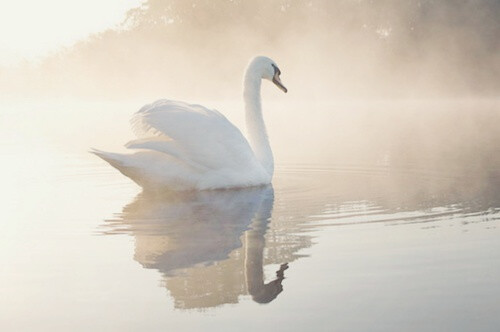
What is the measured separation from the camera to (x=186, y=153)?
28.3 feet

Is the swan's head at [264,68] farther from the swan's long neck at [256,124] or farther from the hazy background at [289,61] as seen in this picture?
the hazy background at [289,61]

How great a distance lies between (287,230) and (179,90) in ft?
152

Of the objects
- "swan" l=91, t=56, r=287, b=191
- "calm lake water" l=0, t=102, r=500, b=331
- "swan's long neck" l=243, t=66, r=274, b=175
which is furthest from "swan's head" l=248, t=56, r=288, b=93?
"swan" l=91, t=56, r=287, b=191

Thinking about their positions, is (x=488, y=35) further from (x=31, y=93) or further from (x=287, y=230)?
(x=287, y=230)

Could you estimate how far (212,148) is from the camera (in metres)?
8.62

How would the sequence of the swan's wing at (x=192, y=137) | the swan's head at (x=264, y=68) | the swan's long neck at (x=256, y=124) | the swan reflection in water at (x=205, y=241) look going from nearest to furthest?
the swan reflection in water at (x=205, y=241) < the swan's wing at (x=192, y=137) < the swan's long neck at (x=256, y=124) < the swan's head at (x=264, y=68)

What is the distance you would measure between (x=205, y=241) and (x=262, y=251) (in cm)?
56

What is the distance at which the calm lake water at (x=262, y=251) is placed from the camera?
14.6ft

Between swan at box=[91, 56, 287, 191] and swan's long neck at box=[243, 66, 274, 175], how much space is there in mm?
513

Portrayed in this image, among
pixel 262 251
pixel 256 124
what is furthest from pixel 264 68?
pixel 262 251

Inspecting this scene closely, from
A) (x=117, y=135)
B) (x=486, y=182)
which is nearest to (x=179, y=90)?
(x=117, y=135)

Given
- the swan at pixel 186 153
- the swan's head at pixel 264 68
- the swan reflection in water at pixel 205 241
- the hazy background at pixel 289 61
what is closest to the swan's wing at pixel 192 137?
the swan at pixel 186 153

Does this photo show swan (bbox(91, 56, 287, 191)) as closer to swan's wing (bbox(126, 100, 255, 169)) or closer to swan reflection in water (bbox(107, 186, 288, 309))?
swan's wing (bbox(126, 100, 255, 169))

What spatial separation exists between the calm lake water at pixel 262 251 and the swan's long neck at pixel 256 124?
0.32m
